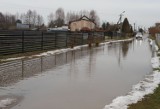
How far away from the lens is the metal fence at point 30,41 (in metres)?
20.8

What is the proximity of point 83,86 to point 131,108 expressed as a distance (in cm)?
312

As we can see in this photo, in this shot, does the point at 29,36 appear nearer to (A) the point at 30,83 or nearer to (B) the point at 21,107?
(A) the point at 30,83

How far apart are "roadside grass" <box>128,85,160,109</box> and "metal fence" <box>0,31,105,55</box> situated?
12.9 meters

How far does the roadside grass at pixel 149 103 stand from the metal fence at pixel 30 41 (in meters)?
12.9

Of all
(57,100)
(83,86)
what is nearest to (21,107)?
(57,100)

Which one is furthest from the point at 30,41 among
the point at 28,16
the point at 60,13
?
the point at 60,13

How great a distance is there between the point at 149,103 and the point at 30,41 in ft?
56.4

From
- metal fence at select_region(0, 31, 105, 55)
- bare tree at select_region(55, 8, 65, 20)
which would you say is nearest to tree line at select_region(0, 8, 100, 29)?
bare tree at select_region(55, 8, 65, 20)

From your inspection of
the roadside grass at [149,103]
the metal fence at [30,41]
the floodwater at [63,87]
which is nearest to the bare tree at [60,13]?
the metal fence at [30,41]

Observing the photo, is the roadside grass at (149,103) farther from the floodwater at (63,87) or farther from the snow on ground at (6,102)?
the snow on ground at (6,102)

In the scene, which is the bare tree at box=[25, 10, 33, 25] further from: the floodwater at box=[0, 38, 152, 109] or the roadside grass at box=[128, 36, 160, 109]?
the roadside grass at box=[128, 36, 160, 109]

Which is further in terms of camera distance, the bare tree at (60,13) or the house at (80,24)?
the bare tree at (60,13)

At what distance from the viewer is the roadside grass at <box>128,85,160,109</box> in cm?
770

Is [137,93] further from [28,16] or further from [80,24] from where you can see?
[28,16]
